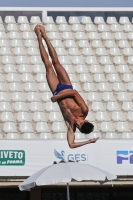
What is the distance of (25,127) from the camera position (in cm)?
1970

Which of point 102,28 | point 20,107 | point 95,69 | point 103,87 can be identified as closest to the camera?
point 20,107

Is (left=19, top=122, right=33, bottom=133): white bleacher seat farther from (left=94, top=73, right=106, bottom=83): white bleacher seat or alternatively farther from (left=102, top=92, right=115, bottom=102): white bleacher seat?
(left=94, top=73, right=106, bottom=83): white bleacher seat

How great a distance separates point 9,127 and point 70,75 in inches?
145

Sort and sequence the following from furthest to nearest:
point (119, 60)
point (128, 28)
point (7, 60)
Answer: point (128, 28) → point (119, 60) → point (7, 60)

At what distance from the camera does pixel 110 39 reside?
24.2m

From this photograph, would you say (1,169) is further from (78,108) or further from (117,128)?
(78,108)

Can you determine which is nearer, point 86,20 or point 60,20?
point 60,20

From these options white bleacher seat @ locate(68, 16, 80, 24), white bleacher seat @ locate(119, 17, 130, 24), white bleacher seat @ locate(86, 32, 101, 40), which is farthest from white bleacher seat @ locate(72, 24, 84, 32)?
white bleacher seat @ locate(119, 17, 130, 24)

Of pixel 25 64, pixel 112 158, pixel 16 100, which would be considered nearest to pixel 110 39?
pixel 25 64

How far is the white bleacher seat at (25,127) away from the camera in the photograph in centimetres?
1959

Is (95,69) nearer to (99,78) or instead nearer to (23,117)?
(99,78)

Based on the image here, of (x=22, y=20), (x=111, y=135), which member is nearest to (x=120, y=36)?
(x=22, y=20)

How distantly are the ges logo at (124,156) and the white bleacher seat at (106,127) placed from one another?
3167mm

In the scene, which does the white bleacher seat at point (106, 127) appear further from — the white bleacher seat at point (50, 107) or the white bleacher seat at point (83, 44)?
the white bleacher seat at point (83, 44)
